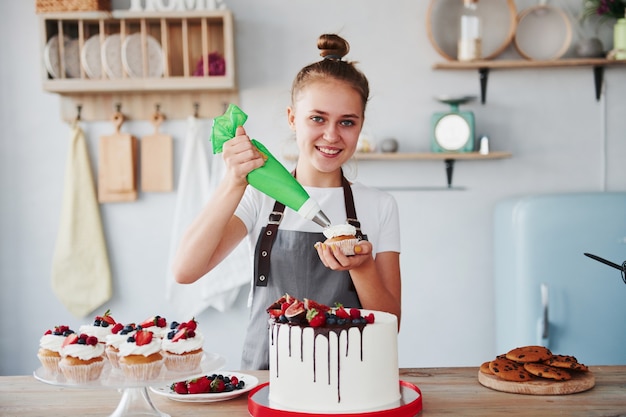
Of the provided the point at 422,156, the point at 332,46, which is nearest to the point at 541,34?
the point at 422,156

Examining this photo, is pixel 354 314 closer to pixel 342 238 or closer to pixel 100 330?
pixel 342 238

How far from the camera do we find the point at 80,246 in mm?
3199

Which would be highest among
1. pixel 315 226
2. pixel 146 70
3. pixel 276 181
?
pixel 146 70

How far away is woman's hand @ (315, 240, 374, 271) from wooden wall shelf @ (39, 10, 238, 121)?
5.36ft

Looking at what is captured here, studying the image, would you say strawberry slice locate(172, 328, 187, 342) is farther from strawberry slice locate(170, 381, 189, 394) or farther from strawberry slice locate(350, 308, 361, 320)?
strawberry slice locate(350, 308, 361, 320)

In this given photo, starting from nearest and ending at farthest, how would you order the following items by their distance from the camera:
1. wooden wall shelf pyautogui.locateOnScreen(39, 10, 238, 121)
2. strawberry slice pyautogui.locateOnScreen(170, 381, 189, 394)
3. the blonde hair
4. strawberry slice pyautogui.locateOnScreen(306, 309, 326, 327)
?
strawberry slice pyautogui.locateOnScreen(306, 309, 326, 327) < strawberry slice pyautogui.locateOnScreen(170, 381, 189, 394) < the blonde hair < wooden wall shelf pyautogui.locateOnScreen(39, 10, 238, 121)

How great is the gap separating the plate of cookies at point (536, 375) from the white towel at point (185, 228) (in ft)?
5.58

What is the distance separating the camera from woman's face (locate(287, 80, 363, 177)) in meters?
1.84

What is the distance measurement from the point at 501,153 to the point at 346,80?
4.63 ft

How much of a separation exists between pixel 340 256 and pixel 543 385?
0.51 metres

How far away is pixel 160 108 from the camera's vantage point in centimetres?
323

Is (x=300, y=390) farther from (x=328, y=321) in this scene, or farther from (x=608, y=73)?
(x=608, y=73)

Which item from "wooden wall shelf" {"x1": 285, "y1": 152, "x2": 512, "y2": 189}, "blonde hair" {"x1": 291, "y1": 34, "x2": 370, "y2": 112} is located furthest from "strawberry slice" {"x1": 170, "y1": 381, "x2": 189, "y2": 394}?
"wooden wall shelf" {"x1": 285, "y1": 152, "x2": 512, "y2": 189}

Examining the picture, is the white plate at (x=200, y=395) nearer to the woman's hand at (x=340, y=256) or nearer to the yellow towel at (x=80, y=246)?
the woman's hand at (x=340, y=256)
